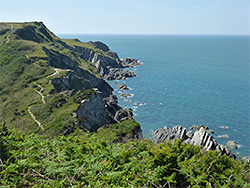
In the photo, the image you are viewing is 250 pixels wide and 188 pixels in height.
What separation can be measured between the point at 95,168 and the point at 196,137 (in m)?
49.4

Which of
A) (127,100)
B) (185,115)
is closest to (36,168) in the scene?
(185,115)

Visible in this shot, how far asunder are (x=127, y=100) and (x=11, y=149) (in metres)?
86.6

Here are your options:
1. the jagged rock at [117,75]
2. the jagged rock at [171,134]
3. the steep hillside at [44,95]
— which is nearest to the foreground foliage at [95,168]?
the steep hillside at [44,95]

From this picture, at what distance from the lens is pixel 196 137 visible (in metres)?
52.6

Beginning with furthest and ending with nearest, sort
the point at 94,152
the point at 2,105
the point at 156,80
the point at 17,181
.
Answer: the point at 156,80 < the point at 2,105 < the point at 94,152 < the point at 17,181

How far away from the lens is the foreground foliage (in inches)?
300

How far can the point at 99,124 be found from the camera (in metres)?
57.0

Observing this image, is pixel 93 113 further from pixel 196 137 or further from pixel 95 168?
pixel 95 168

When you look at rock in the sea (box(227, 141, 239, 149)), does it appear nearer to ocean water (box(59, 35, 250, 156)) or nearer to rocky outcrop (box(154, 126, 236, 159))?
ocean water (box(59, 35, 250, 156))

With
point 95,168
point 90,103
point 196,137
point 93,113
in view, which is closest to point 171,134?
point 196,137

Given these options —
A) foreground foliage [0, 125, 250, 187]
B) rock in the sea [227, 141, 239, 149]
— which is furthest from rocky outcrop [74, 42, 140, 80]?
foreground foliage [0, 125, 250, 187]

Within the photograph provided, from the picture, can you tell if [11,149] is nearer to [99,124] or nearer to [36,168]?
[36,168]

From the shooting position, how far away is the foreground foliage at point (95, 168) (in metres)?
7.62

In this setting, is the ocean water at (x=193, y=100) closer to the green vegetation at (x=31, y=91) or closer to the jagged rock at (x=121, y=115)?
the jagged rock at (x=121, y=115)
